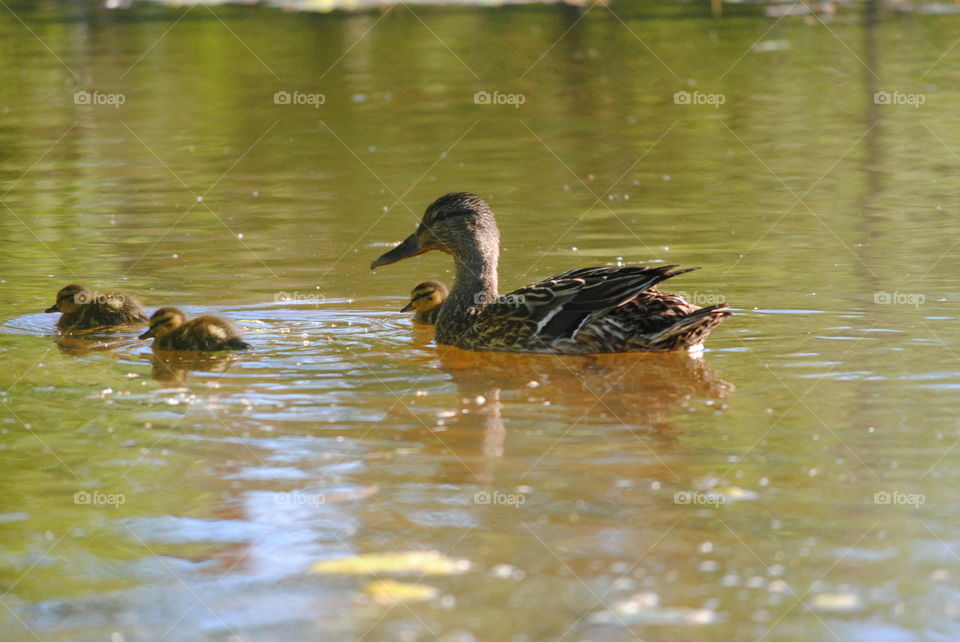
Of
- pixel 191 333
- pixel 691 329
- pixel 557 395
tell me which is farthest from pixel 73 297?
pixel 691 329

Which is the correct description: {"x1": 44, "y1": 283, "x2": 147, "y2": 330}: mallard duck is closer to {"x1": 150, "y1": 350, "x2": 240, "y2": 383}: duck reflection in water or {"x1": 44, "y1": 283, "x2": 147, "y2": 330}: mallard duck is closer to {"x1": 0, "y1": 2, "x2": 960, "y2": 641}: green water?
{"x1": 0, "y1": 2, "x2": 960, "y2": 641}: green water

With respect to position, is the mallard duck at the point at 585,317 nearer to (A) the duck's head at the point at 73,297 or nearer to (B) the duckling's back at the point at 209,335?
(B) the duckling's back at the point at 209,335

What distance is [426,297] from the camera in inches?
324

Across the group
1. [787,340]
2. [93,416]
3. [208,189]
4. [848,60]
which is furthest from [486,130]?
[93,416]

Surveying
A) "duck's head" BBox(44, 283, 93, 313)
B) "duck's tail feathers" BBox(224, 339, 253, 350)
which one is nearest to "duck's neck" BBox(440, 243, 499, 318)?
"duck's tail feathers" BBox(224, 339, 253, 350)

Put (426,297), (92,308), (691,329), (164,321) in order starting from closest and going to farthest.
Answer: (691,329), (164,321), (92,308), (426,297)

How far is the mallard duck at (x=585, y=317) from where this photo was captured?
7004mm

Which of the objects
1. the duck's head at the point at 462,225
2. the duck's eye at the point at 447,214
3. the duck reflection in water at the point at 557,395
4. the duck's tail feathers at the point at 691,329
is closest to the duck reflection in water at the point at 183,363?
the duck reflection in water at the point at 557,395

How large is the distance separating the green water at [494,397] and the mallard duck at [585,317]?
16cm

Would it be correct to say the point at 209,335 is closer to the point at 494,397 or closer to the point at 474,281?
the point at 474,281

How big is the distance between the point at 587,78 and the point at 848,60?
153 inches

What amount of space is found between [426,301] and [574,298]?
1366 millimetres

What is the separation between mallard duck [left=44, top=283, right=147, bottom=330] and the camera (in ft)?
26.1

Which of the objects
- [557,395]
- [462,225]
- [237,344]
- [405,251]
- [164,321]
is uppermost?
[462,225]
